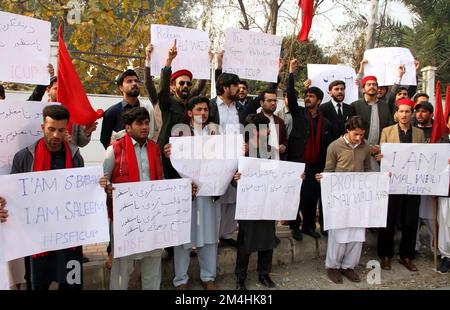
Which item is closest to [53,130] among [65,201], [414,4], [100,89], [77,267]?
[65,201]

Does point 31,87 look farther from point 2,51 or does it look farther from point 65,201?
point 65,201

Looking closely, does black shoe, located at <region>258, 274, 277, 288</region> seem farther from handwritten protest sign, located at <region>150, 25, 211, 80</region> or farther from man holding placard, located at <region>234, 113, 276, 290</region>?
handwritten protest sign, located at <region>150, 25, 211, 80</region>

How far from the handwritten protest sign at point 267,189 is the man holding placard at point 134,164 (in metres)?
0.84

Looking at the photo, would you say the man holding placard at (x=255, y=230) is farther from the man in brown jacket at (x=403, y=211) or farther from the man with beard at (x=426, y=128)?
the man with beard at (x=426, y=128)

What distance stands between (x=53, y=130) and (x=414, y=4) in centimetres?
1862

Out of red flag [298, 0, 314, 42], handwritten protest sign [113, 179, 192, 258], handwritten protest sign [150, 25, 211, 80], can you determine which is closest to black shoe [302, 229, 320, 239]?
handwritten protest sign [113, 179, 192, 258]

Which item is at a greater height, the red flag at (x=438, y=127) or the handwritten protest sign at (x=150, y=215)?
the red flag at (x=438, y=127)

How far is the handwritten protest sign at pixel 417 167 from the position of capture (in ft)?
14.5

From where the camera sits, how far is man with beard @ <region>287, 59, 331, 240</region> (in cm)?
473

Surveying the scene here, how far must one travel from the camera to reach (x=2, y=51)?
127 inches

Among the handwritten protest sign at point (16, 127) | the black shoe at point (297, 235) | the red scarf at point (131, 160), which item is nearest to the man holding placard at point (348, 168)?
the black shoe at point (297, 235)

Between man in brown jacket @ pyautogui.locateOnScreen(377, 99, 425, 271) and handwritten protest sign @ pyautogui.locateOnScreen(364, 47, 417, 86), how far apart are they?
659 mm

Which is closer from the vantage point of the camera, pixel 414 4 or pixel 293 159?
pixel 293 159

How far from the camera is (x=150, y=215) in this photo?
130 inches
